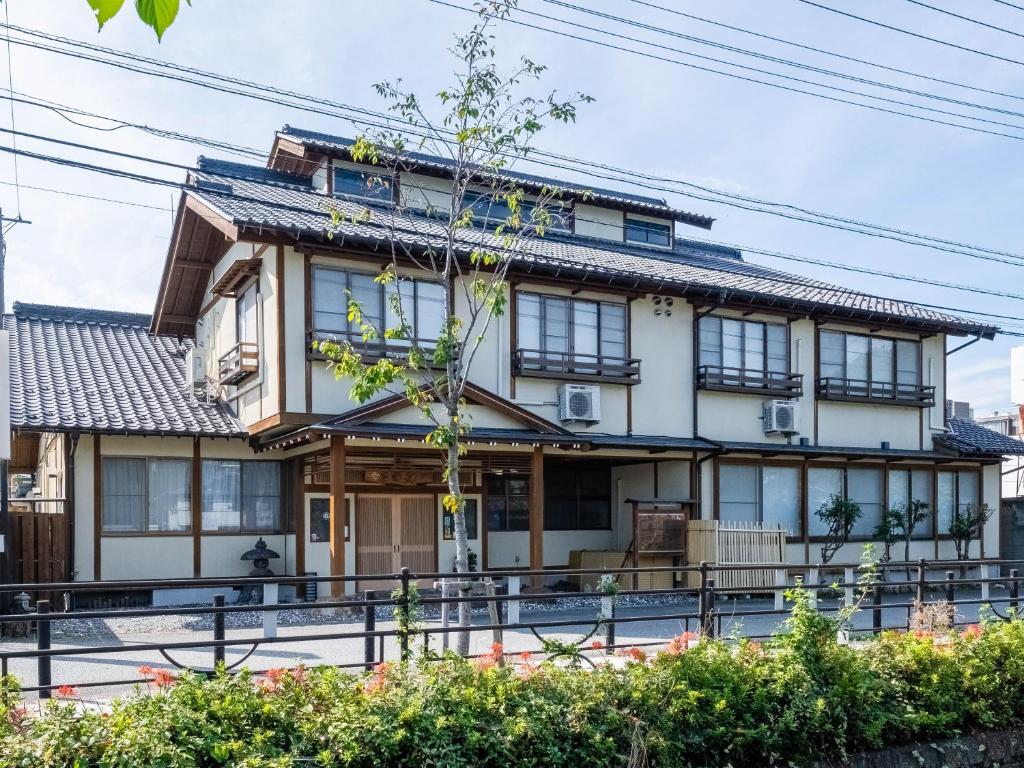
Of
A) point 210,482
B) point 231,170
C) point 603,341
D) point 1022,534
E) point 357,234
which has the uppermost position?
point 231,170

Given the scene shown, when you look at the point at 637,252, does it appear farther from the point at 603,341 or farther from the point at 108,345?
the point at 108,345

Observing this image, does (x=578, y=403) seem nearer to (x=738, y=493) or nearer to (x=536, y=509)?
(x=536, y=509)

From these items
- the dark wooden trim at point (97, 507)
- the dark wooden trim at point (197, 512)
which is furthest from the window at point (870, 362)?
the dark wooden trim at point (97, 507)

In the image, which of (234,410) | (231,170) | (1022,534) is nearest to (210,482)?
(234,410)

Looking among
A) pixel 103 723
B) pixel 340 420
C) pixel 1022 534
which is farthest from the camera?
pixel 1022 534

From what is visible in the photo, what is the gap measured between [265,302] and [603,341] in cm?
665

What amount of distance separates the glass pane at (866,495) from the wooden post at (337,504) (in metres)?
12.2

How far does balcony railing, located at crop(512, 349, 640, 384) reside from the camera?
17516 mm

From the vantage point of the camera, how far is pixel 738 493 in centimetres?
1997

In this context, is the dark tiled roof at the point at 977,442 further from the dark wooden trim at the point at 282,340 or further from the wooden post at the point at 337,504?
the dark wooden trim at the point at 282,340

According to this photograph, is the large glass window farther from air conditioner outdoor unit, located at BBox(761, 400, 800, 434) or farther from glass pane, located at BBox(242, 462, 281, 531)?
glass pane, located at BBox(242, 462, 281, 531)

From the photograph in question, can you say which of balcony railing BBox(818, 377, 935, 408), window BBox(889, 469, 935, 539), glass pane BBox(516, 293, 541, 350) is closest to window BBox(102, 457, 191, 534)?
glass pane BBox(516, 293, 541, 350)

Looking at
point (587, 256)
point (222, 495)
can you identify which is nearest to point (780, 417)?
point (587, 256)

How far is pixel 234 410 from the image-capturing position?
1781 centimetres
